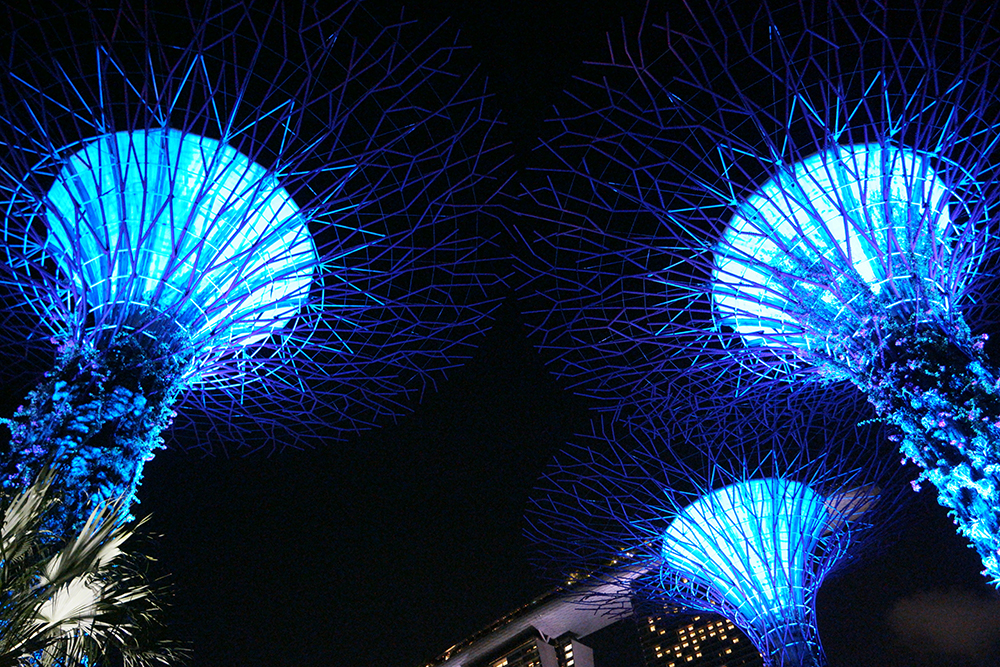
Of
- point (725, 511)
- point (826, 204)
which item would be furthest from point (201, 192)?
point (725, 511)

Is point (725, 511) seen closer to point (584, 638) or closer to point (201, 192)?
point (201, 192)

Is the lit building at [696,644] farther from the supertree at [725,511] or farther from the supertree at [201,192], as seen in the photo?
the supertree at [201,192]

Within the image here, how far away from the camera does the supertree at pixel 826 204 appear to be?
37.5ft

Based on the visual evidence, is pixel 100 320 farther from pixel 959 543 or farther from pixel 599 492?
pixel 959 543

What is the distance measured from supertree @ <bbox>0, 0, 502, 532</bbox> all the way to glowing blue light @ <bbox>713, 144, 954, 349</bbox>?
561 centimetres

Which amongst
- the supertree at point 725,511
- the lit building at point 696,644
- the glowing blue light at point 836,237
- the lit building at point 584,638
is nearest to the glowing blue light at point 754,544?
the supertree at point 725,511

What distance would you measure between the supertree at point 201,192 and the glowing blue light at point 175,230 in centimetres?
5

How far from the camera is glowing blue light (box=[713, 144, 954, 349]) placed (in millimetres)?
12906

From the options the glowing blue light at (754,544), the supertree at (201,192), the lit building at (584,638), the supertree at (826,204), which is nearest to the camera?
the supertree at (201,192)

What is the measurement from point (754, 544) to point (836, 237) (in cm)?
1095

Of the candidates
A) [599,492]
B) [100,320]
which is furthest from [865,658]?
[100,320]

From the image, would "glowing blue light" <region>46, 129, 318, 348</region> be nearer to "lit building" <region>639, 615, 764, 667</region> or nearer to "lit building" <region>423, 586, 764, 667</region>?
"lit building" <region>423, 586, 764, 667</region>

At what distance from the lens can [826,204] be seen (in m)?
14.3

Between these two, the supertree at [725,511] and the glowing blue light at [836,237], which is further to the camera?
the supertree at [725,511]
